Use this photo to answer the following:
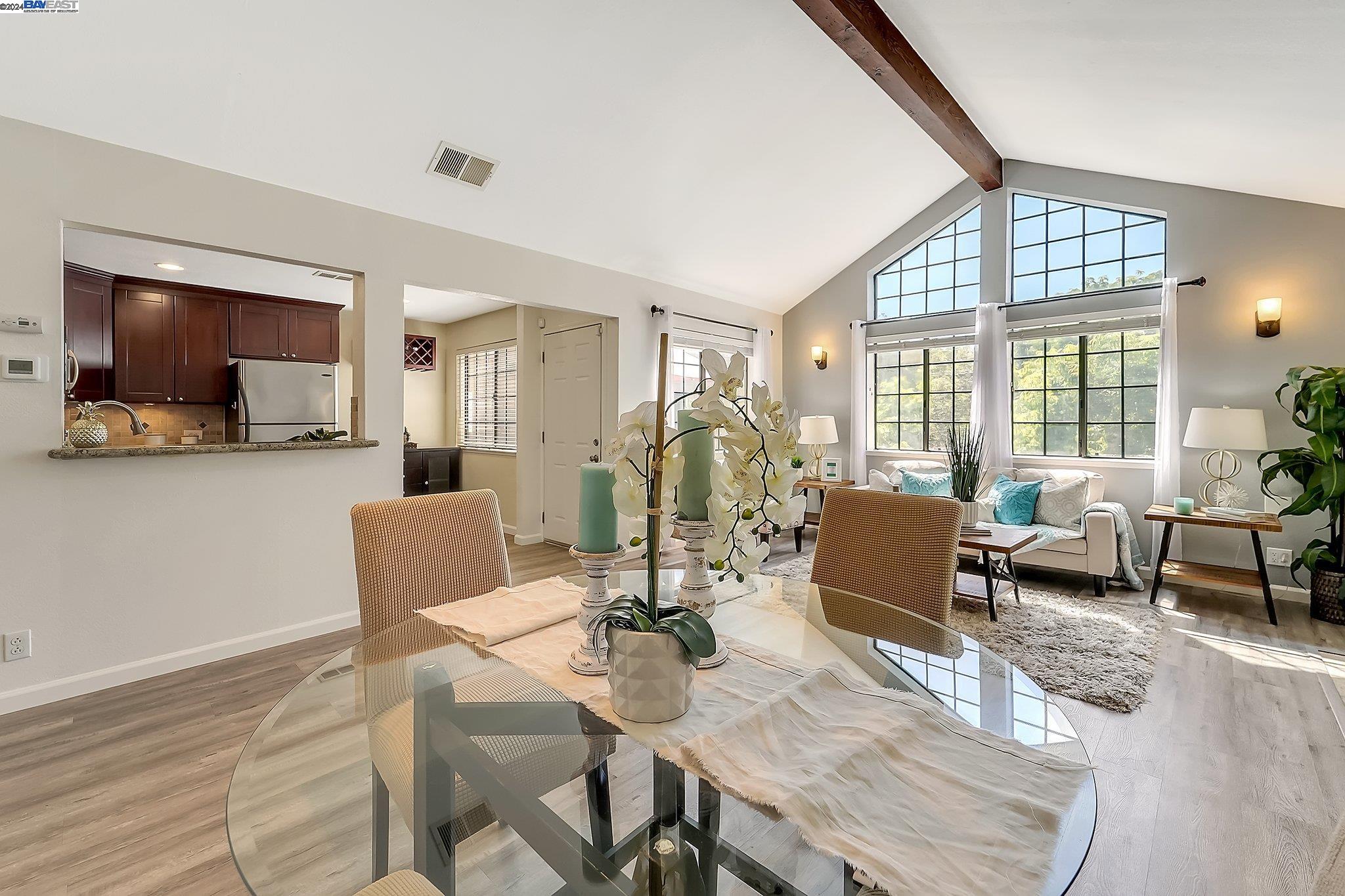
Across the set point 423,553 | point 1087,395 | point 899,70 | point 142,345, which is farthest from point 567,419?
point 1087,395

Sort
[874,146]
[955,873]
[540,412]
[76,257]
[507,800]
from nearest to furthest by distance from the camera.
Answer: [955,873]
[507,800]
[76,257]
[874,146]
[540,412]

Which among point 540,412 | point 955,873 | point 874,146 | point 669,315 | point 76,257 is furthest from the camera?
point 540,412

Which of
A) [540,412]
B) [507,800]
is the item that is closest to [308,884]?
[507,800]

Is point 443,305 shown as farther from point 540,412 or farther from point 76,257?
point 76,257

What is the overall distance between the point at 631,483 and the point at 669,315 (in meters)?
4.33

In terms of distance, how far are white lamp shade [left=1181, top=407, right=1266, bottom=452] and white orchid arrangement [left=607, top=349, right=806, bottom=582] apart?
14.1 ft

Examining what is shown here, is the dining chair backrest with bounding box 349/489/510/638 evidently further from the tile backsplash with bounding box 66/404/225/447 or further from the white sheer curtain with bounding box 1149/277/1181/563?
the white sheer curtain with bounding box 1149/277/1181/563

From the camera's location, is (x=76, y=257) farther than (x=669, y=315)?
No

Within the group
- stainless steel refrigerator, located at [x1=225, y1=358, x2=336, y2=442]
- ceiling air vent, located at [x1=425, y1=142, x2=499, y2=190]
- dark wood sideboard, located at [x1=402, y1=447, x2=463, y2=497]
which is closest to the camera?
ceiling air vent, located at [x1=425, y1=142, x2=499, y2=190]

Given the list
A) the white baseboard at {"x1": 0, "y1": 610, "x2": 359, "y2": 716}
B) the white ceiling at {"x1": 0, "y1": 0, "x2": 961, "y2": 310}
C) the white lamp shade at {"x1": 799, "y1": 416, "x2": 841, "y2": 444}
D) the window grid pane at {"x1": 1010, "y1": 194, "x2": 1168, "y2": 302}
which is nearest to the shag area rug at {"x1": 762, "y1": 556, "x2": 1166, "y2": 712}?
the white lamp shade at {"x1": 799, "y1": 416, "x2": 841, "y2": 444}

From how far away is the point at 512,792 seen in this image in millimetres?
869

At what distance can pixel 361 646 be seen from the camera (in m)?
1.41

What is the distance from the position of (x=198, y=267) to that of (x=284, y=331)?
1.10 metres

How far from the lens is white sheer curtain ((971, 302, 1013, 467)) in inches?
199
